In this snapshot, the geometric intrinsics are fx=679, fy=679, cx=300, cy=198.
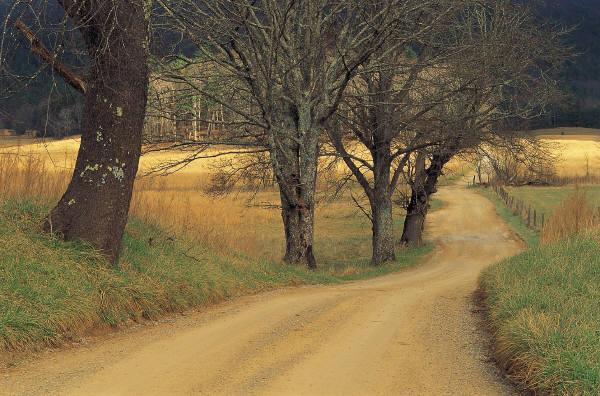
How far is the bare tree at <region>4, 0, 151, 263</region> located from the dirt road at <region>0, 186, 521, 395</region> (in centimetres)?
163

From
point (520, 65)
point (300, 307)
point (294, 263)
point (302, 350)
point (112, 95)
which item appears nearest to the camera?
point (302, 350)

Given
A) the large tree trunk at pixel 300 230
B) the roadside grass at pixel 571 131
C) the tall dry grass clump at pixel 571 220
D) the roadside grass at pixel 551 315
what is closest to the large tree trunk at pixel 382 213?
the large tree trunk at pixel 300 230

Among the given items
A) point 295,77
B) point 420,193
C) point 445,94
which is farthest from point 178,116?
point 420,193

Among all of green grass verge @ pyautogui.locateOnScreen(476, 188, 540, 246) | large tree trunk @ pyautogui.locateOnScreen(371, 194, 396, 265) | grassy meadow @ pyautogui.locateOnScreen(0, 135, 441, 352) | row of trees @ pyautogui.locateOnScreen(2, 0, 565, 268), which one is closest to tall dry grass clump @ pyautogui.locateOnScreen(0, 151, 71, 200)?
grassy meadow @ pyautogui.locateOnScreen(0, 135, 441, 352)

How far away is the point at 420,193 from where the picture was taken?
31750 millimetres

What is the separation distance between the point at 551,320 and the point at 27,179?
8230mm

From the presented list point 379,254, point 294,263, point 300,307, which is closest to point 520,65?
point 379,254

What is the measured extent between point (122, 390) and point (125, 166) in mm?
4076

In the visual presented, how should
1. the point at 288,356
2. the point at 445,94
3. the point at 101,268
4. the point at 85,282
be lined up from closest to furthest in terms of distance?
the point at 288,356, the point at 85,282, the point at 101,268, the point at 445,94

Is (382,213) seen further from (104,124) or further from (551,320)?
(551,320)

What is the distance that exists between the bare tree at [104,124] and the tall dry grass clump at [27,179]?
2.17m

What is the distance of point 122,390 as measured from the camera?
5.16m

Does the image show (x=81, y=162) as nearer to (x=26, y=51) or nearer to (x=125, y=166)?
(x=125, y=166)

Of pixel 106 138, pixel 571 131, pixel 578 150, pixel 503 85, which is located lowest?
pixel 578 150
